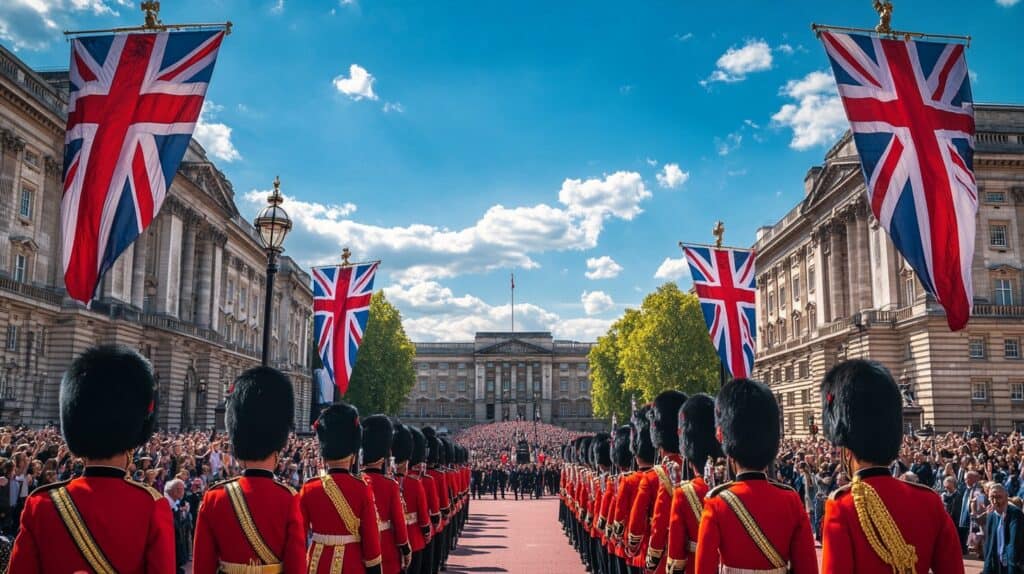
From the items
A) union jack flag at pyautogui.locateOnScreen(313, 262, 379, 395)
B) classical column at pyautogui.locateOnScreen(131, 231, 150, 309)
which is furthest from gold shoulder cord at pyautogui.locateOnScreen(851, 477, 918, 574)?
classical column at pyautogui.locateOnScreen(131, 231, 150, 309)

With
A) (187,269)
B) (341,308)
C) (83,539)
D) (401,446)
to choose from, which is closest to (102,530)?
(83,539)

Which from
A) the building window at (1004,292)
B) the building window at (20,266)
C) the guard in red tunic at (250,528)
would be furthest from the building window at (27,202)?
the building window at (1004,292)

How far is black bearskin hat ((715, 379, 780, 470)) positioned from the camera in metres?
5.23

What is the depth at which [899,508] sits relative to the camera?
4188 millimetres

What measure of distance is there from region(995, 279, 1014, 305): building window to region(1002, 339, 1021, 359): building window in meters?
1.82

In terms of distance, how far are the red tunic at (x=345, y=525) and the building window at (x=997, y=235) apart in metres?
40.1

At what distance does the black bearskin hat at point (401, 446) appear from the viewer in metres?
11.1

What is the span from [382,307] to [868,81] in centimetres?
6137

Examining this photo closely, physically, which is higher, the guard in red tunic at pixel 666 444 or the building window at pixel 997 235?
the building window at pixel 997 235

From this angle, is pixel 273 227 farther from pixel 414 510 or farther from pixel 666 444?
pixel 666 444

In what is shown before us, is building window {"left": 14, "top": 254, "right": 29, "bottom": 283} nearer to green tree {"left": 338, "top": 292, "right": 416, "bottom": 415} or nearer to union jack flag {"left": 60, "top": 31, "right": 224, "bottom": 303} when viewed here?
union jack flag {"left": 60, "top": 31, "right": 224, "bottom": 303}

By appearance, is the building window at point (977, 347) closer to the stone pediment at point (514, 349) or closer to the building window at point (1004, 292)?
the building window at point (1004, 292)

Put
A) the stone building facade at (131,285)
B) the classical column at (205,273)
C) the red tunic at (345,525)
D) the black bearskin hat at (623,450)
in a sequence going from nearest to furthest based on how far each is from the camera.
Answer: the red tunic at (345,525) → the black bearskin hat at (623,450) → the stone building facade at (131,285) → the classical column at (205,273)

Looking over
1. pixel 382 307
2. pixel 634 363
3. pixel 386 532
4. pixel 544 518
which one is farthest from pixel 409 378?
pixel 386 532
